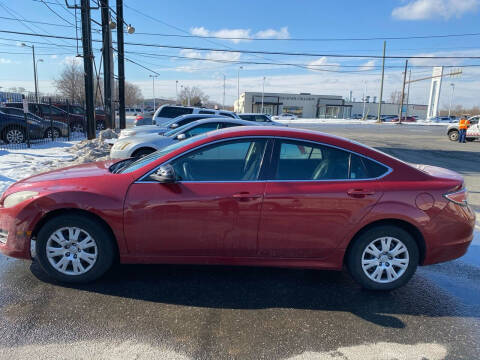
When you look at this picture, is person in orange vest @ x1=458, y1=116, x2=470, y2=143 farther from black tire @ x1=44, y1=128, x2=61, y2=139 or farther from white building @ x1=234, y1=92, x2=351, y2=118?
white building @ x1=234, y1=92, x2=351, y2=118

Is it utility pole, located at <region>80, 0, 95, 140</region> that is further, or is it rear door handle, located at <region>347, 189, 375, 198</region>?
utility pole, located at <region>80, 0, 95, 140</region>

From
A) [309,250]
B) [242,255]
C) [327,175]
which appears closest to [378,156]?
[327,175]

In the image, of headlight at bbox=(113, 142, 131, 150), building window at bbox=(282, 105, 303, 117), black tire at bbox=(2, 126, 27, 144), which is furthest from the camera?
building window at bbox=(282, 105, 303, 117)

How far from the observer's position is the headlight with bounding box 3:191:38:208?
10.9 feet

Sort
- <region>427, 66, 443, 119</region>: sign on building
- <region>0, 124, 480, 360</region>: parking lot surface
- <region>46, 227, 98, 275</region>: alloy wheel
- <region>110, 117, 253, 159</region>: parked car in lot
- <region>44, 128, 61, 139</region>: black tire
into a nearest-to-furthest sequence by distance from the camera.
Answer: <region>0, 124, 480, 360</region>: parking lot surface < <region>46, 227, 98, 275</region>: alloy wheel < <region>110, 117, 253, 159</region>: parked car in lot < <region>44, 128, 61, 139</region>: black tire < <region>427, 66, 443, 119</region>: sign on building

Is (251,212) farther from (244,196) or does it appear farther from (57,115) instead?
(57,115)

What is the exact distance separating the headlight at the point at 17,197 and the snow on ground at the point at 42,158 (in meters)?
4.16

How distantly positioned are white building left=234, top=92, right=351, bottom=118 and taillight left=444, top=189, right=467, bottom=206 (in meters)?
79.3

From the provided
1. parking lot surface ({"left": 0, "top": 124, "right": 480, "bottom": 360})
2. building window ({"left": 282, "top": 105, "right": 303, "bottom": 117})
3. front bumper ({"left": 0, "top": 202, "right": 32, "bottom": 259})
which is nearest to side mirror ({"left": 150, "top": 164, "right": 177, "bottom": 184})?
parking lot surface ({"left": 0, "top": 124, "right": 480, "bottom": 360})

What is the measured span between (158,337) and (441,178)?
121 inches

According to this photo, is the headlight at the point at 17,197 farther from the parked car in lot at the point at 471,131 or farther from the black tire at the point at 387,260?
the parked car in lot at the point at 471,131

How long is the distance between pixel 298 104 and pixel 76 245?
287 ft

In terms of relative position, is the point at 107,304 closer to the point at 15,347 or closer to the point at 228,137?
the point at 15,347

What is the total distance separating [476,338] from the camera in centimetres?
287
